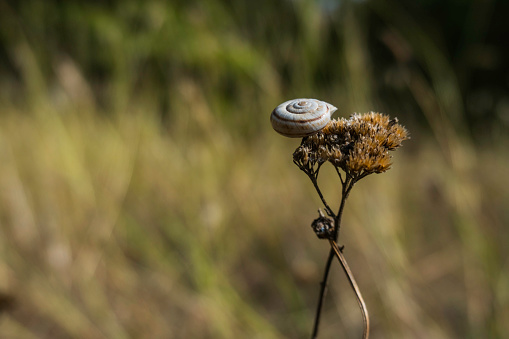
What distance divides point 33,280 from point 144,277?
539mm

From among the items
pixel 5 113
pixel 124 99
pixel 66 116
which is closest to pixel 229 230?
pixel 124 99

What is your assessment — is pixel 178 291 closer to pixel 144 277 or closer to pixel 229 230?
pixel 144 277

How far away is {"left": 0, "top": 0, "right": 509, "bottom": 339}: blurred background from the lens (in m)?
1.77

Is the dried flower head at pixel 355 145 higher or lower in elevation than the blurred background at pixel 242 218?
lower

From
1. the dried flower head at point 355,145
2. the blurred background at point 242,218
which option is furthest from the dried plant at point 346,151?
the blurred background at point 242,218

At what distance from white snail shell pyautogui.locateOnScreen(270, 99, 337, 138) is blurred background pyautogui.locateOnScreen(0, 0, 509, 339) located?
1122 millimetres

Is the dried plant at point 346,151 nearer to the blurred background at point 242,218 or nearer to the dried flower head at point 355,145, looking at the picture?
the dried flower head at point 355,145

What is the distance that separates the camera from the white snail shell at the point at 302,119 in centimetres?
59

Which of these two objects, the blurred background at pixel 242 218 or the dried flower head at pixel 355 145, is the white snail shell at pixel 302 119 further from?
the blurred background at pixel 242 218

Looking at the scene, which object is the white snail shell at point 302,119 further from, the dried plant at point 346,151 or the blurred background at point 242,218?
the blurred background at point 242,218

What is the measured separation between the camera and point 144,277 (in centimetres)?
219

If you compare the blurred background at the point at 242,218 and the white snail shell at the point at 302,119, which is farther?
the blurred background at the point at 242,218

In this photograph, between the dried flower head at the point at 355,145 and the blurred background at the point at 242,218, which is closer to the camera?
the dried flower head at the point at 355,145

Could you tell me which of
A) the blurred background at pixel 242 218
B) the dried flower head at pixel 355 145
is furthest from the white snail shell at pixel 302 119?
the blurred background at pixel 242 218
